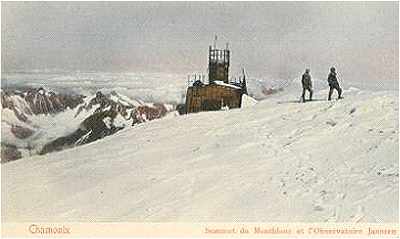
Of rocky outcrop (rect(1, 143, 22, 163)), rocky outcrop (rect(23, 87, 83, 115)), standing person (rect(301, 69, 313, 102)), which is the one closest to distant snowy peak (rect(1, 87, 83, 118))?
rocky outcrop (rect(23, 87, 83, 115))

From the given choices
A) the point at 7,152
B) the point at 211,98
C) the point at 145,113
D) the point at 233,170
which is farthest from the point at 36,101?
the point at 233,170

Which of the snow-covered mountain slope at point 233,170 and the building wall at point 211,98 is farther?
the building wall at point 211,98

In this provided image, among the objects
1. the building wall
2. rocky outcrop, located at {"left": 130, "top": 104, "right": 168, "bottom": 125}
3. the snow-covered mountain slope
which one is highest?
the building wall

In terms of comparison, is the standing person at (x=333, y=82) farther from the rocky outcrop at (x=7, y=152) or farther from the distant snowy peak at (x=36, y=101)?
the rocky outcrop at (x=7, y=152)

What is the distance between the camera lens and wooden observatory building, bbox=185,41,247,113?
7.47ft

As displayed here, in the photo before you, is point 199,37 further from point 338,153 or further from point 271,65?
point 338,153

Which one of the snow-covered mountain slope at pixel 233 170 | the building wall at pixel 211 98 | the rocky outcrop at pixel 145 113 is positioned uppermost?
the building wall at pixel 211 98

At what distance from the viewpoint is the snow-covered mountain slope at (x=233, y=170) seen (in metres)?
2.11

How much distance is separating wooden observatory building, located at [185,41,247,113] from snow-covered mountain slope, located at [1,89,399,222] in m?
0.04

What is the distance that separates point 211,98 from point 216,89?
0.04 metres

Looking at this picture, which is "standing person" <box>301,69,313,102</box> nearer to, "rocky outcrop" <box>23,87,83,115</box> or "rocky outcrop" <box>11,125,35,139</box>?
"rocky outcrop" <box>23,87,83,115</box>

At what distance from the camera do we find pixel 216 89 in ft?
7.48

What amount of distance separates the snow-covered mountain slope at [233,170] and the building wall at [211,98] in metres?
0.03

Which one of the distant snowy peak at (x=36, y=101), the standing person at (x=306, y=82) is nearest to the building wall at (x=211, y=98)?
the standing person at (x=306, y=82)
